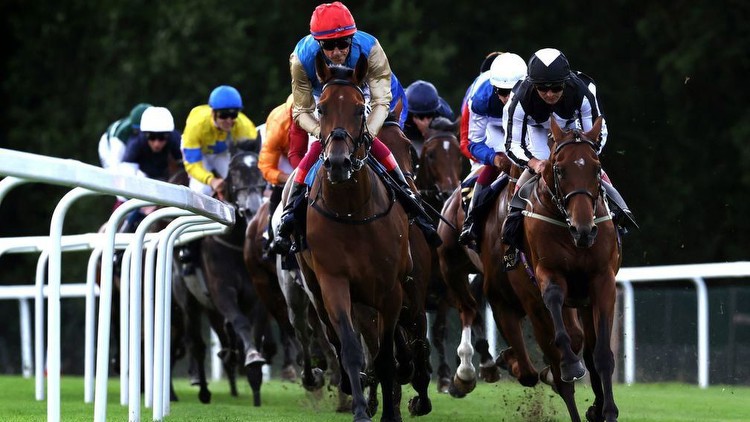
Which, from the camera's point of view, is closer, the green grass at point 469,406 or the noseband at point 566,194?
the noseband at point 566,194

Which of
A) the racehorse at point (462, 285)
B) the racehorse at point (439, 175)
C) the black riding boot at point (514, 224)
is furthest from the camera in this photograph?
the racehorse at point (439, 175)

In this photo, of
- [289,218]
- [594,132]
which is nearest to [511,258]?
[594,132]

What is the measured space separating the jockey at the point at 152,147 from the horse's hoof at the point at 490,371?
13.2 ft

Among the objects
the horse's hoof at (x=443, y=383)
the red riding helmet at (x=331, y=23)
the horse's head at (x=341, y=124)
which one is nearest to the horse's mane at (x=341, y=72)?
the horse's head at (x=341, y=124)

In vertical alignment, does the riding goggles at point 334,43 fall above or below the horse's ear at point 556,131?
above

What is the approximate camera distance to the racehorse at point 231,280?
12250 millimetres

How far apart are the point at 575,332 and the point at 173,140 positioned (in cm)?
600

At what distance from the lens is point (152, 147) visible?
13797 mm

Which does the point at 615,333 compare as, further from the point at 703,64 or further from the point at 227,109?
the point at 703,64

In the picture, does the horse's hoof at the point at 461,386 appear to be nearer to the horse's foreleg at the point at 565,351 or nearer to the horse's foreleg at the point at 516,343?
the horse's foreleg at the point at 516,343

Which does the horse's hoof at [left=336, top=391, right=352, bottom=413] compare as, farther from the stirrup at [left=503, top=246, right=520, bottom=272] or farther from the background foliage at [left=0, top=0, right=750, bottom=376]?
the background foliage at [left=0, top=0, right=750, bottom=376]

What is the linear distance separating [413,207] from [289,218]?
0.76 m

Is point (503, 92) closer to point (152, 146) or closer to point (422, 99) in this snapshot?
point (422, 99)

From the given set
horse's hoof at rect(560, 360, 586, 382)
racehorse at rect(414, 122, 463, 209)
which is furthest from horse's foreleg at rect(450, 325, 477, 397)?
horse's hoof at rect(560, 360, 586, 382)
